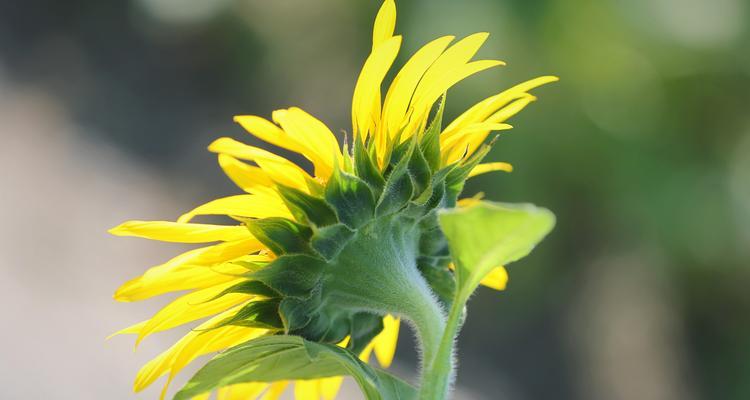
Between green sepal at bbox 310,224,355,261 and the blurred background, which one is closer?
green sepal at bbox 310,224,355,261

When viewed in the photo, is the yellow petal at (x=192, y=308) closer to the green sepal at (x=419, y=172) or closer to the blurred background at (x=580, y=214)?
the green sepal at (x=419, y=172)

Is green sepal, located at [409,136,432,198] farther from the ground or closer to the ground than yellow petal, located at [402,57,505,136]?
closer to the ground

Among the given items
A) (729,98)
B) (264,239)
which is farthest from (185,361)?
(729,98)

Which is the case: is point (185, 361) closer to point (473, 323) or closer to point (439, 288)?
point (439, 288)

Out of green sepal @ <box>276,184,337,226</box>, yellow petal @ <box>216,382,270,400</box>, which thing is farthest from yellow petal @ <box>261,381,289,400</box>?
green sepal @ <box>276,184,337,226</box>

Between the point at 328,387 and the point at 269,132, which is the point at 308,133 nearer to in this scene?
the point at 269,132

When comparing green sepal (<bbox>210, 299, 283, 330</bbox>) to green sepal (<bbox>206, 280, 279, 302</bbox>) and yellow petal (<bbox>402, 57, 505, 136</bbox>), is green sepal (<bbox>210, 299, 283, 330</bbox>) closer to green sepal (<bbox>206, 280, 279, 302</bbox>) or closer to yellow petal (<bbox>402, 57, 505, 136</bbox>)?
green sepal (<bbox>206, 280, 279, 302</bbox>)

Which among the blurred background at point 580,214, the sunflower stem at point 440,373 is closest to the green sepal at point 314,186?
the sunflower stem at point 440,373

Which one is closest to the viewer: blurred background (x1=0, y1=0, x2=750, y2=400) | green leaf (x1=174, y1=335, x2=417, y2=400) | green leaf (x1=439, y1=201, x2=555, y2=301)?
green leaf (x1=439, y1=201, x2=555, y2=301)
